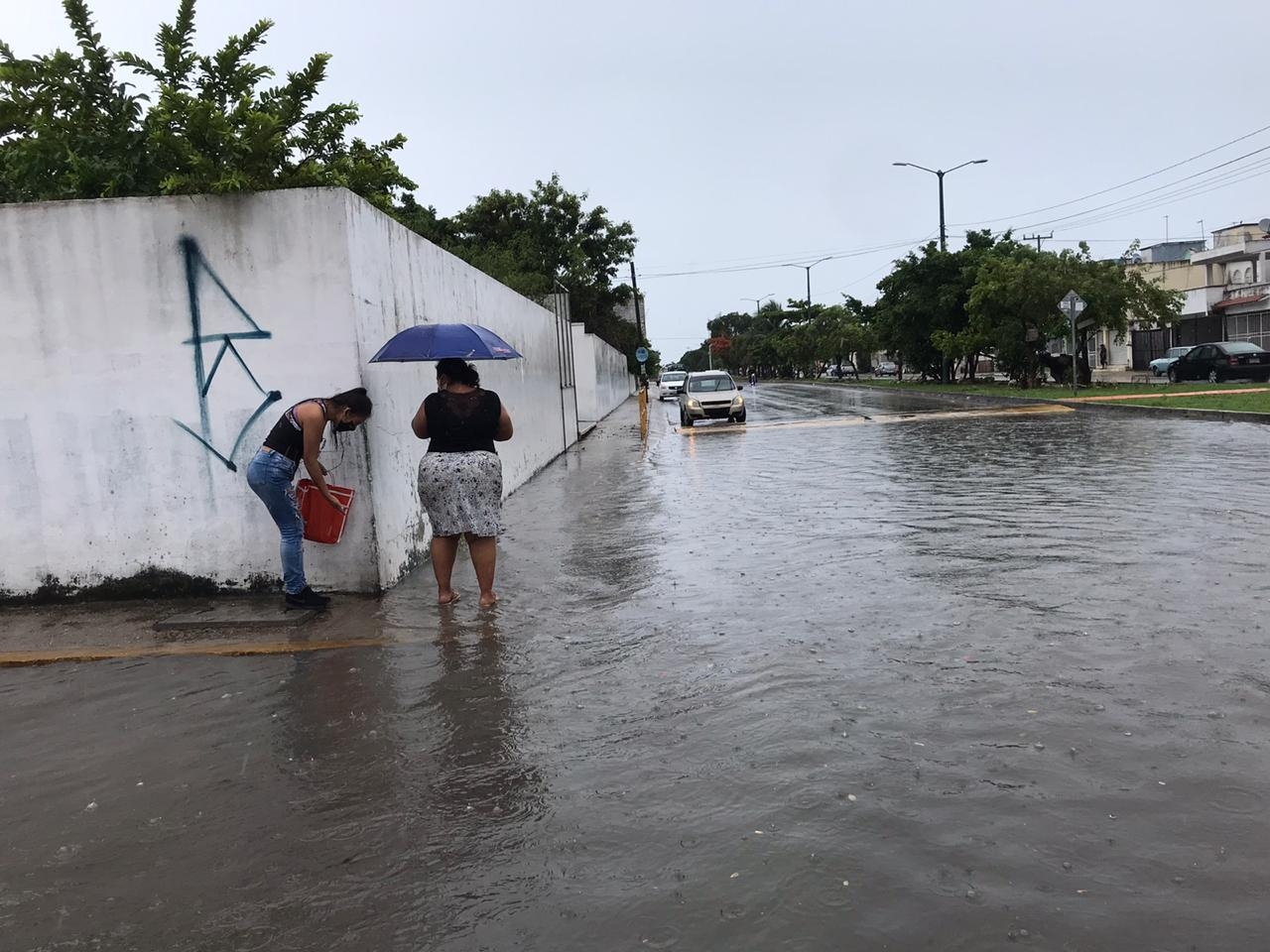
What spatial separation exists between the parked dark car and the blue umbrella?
31067 millimetres

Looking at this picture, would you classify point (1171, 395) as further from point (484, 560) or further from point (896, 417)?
point (484, 560)

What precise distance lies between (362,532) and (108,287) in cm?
234

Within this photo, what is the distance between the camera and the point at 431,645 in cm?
575

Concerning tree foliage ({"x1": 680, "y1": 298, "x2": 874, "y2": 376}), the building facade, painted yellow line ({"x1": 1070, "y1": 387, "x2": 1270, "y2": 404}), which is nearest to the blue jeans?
painted yellow line ({"x1": 1070, "y1": 387, "x2": 1270, "y2": 404})

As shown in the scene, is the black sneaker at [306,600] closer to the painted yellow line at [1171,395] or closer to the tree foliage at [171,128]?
the tree foliage at [171,128]

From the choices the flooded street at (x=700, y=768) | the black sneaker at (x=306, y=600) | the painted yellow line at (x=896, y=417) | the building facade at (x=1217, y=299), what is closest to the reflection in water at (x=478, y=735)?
the flooded street at (x=700, y=768)

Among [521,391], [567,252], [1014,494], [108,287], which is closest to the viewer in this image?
[108,287]

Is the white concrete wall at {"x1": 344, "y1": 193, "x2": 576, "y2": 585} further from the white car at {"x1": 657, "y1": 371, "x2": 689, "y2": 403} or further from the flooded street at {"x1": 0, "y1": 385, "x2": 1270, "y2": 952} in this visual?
the white car at {"x1": 657, "y1": 371, "x2": 689, "y2": 403}

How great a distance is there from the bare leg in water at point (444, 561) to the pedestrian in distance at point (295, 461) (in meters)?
0.70

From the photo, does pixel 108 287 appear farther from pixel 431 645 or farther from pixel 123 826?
pixel 123 826

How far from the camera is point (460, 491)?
6406 mm

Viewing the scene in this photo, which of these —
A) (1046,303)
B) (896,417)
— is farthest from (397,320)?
(1046,303)

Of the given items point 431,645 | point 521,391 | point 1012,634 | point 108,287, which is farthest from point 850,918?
point 521,391

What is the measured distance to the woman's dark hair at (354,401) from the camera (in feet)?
20.6
